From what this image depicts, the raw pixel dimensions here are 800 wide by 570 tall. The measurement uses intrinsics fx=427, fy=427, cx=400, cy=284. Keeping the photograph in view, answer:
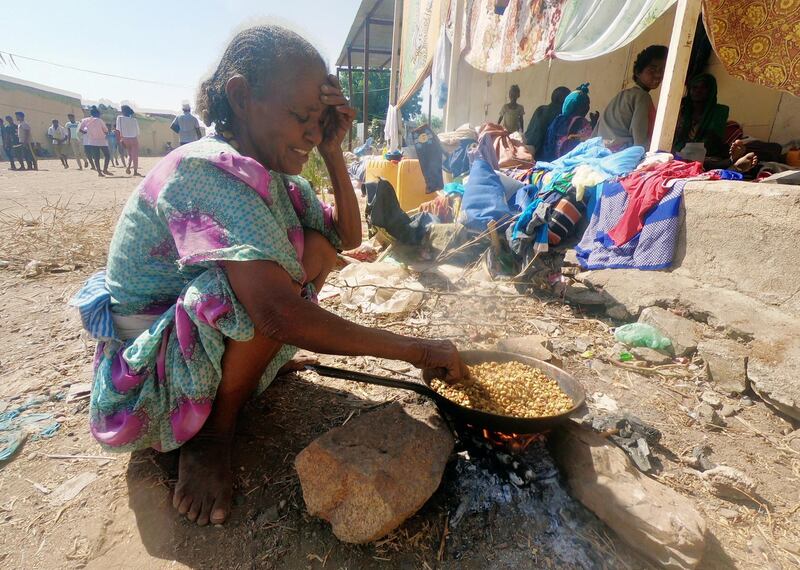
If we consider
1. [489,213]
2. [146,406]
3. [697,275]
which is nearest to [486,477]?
[146,406]

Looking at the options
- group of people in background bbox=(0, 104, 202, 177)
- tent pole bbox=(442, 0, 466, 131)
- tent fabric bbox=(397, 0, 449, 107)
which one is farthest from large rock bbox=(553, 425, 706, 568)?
tent fabric bbox=(397, 0, 449, 107)

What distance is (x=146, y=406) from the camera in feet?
Result: 4.80

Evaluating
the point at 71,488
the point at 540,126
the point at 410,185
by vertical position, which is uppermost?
the point at 540,126

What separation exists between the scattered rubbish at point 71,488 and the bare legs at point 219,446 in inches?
16.0

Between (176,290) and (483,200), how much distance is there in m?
3.01

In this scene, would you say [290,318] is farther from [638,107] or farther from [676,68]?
[638,107]

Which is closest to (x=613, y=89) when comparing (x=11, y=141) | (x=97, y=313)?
(x=97, y=313)

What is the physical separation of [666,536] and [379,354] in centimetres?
98

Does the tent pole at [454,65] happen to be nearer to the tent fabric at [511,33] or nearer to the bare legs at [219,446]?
the tent fabric at [511,33]

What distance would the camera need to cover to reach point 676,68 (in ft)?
11.1

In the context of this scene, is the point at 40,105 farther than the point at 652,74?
Yes

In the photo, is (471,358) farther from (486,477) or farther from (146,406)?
(146,406)

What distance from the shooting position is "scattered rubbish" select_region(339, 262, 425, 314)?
327 cm

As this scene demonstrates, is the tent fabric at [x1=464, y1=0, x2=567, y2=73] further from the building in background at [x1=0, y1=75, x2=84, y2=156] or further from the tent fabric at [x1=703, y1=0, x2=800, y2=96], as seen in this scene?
the building in background at [x1=0, y1=75, x2=84, y2=156]
